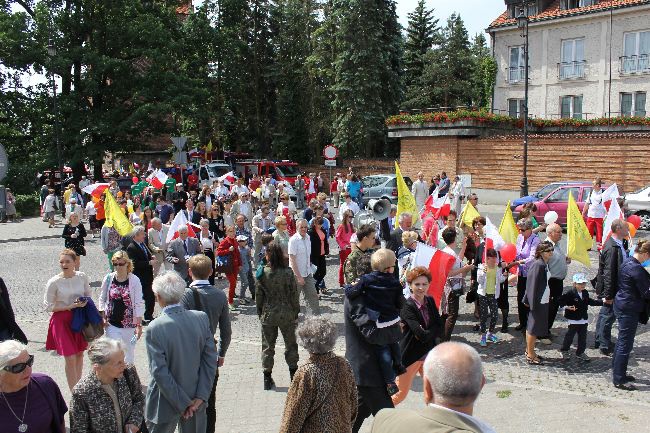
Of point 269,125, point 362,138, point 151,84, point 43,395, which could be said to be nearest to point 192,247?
point 43,395

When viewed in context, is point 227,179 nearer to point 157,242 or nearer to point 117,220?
point 157,242

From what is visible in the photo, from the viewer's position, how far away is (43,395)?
13.5ft

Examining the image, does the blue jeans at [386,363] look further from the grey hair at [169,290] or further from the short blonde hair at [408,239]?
the short blonde hair at [408,239]

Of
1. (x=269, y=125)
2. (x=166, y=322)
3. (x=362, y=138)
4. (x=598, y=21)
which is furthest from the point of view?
(x=269, y=125)

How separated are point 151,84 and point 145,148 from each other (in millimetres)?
3713

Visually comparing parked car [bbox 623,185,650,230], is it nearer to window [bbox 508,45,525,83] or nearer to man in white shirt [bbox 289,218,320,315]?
man in white shirt [bbox 289,218,320,315]

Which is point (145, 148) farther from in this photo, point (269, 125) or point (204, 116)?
point (269, 125)

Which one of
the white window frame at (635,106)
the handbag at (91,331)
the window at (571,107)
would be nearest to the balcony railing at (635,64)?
the white window frame at (635,106)

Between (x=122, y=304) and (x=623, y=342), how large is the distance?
18.2 feet

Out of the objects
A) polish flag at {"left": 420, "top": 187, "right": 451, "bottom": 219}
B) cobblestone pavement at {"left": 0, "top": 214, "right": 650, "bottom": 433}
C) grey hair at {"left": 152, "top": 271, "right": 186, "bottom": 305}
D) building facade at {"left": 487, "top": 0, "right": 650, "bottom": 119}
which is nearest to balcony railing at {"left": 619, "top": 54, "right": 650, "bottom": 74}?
building facade at {"left": 487, "top": 0, "right": 650, "bottom": 119}

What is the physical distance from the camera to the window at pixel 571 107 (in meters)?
38.9

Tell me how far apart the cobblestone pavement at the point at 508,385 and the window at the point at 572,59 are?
101 feet

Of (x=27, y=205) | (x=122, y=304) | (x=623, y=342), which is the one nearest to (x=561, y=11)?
(x=27, y=205)

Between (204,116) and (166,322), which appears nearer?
(166,322)
